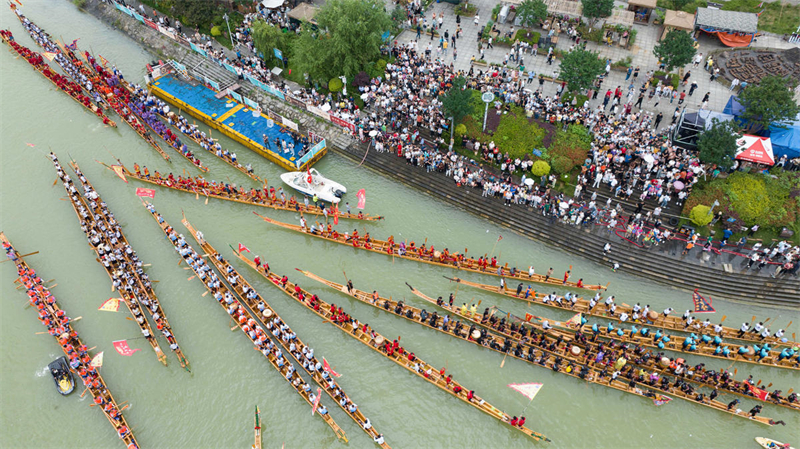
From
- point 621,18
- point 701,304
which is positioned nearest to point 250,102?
point 621,18

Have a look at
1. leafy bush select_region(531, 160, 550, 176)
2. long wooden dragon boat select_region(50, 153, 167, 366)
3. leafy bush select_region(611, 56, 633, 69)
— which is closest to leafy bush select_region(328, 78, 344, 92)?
leafy bush select_region(531, 160, 550, 176)

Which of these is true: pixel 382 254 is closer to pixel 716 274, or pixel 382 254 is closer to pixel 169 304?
pixel 169 304

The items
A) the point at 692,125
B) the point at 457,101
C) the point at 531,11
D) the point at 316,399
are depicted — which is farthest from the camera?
the point at 531,11

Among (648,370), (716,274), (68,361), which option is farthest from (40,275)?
(716,274)

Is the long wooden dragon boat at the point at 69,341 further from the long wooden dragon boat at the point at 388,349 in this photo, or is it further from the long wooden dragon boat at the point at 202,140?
the long wooden dragon boat at the point at 202,140

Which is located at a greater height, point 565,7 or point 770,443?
point 565,7

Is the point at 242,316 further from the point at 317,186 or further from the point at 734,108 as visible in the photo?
the point at 734,108
